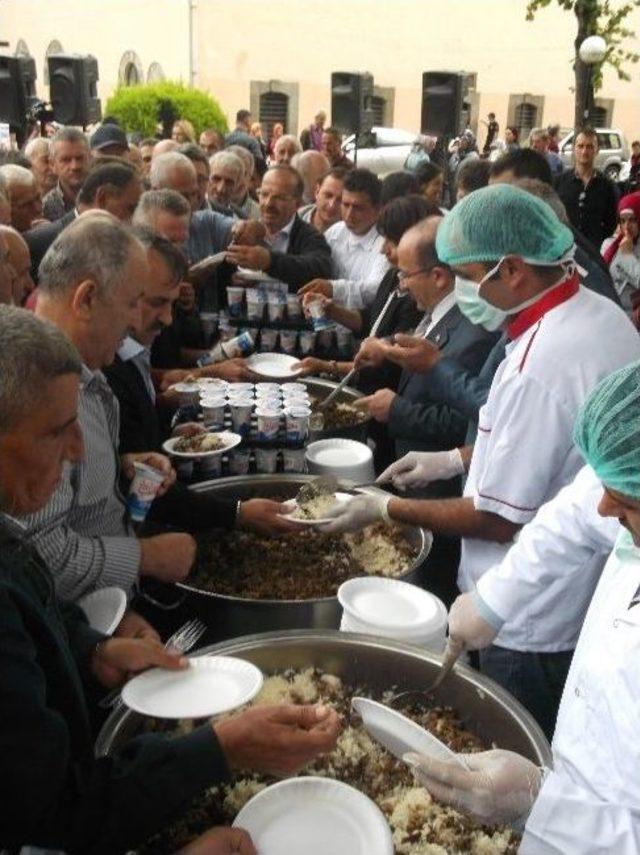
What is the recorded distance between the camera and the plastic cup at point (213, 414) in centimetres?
274

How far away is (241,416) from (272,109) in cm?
2182

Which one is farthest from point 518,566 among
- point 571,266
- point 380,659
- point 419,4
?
point 419,4

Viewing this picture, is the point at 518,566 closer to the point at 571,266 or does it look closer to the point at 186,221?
the point at 571,266

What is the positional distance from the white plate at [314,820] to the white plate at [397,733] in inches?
5.8

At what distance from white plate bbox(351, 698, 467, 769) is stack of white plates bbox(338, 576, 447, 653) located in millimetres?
221

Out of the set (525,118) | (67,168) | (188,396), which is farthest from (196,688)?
(525,118)

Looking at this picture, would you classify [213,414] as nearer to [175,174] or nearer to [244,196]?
[175,174]

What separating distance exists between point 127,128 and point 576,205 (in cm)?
648

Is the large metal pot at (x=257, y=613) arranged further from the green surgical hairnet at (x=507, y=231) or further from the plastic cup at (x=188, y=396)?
the plastic cup at (x=188, y=396)

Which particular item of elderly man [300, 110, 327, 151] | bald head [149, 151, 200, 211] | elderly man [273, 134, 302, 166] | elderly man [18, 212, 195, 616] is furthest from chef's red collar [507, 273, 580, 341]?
elderly man [300, 110, 327, 151]

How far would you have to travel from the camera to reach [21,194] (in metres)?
4.28

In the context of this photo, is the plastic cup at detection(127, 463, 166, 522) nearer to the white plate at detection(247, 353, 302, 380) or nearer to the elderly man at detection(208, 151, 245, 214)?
the white plate at detection(247, 353, 302, 380)

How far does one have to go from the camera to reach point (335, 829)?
1.27 metres

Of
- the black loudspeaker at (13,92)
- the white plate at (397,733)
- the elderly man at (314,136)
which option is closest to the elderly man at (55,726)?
the white plate at (397,733)
